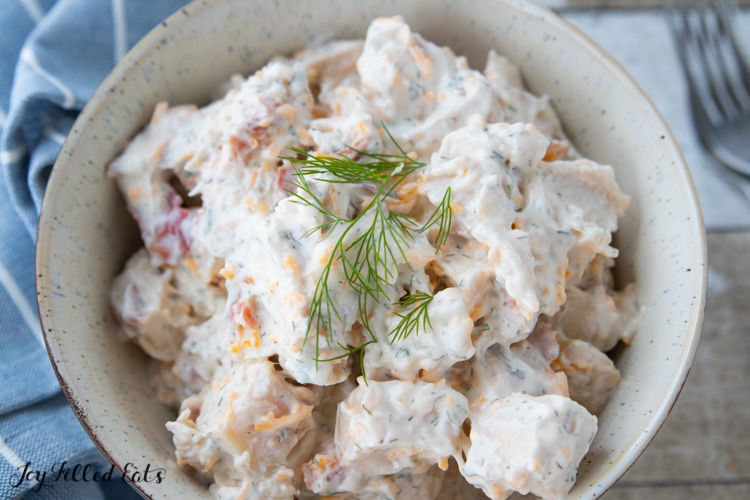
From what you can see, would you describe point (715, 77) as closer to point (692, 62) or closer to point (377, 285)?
point (692, 62)

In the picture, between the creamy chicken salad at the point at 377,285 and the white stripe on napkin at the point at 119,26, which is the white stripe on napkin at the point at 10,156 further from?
the white stripe on napkin at the point at 119,26

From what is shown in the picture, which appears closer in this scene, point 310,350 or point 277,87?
point 310,350

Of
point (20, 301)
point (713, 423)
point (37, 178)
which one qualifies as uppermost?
point (37, 178)

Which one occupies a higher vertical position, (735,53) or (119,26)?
(119,26)

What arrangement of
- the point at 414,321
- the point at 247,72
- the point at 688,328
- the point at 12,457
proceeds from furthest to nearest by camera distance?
the point at 247,72, the point at 12,457, the point at 688,328, the point at 414,321

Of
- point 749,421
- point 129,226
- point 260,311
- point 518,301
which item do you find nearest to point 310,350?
point 260,311

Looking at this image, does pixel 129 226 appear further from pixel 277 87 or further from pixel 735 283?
pixel 735 283

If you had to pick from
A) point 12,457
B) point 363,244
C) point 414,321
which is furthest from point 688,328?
point 12,457
